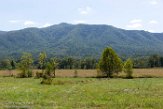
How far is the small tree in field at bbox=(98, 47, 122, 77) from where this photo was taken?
107 m

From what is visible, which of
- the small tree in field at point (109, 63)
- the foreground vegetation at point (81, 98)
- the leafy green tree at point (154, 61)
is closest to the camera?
the foreground vegetation at point (81, 98)

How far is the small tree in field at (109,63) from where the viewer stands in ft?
351

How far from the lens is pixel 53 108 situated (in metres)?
27.5

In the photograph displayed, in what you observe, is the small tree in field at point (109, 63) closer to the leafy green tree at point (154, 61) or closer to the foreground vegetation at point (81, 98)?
the foreground vegetation at point (81, 98)

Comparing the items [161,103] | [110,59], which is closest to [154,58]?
[110,59]

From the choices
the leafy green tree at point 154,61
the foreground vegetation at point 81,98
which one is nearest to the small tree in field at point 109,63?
the foreground vegetation at point 81,98

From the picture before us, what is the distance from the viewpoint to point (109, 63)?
10706 centimetres

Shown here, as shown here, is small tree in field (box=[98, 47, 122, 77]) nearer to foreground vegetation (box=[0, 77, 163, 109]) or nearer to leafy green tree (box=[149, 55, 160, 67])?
foreground vegetation (box=[0, 77, 163, 109])

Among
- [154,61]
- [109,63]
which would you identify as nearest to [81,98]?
[109,63]

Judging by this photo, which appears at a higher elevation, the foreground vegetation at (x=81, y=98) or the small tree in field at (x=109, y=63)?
the small tree in field at (x=109, y=63)

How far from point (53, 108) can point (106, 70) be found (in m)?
80.9

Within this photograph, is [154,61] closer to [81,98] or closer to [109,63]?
[109,63]

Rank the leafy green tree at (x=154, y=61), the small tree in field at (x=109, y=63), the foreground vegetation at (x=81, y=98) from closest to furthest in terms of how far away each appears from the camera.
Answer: the foreground vegetation at (x=81, y=98) < the small tree in field at (x=109, y=63) < the leafy green tree at (x=154, y=61)

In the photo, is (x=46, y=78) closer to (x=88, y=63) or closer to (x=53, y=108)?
(x=53, y=108)
